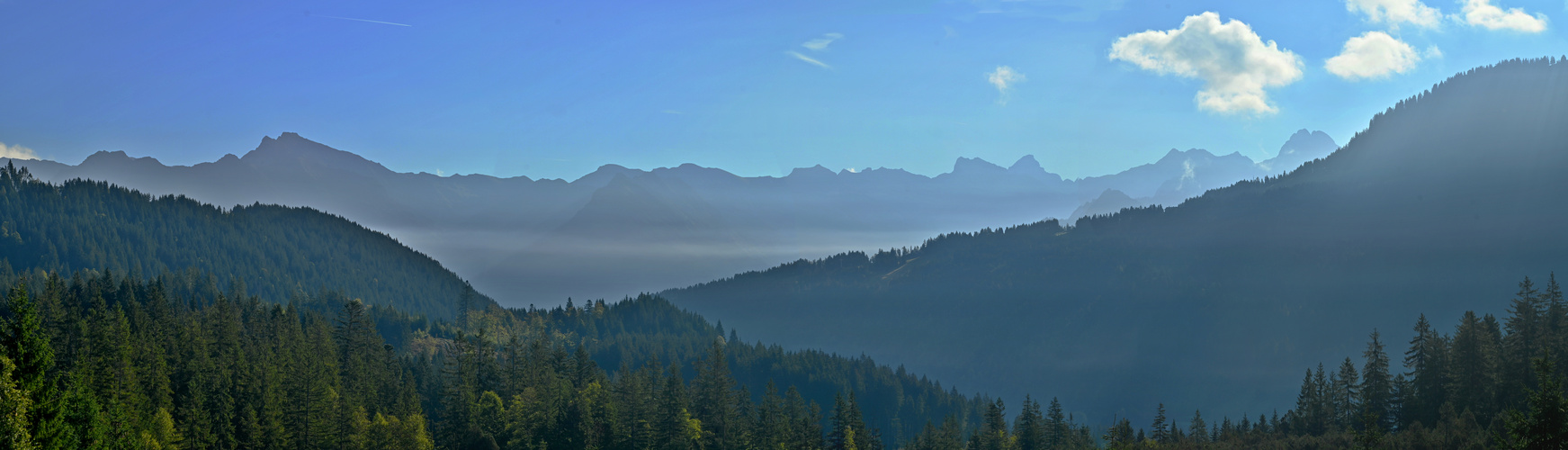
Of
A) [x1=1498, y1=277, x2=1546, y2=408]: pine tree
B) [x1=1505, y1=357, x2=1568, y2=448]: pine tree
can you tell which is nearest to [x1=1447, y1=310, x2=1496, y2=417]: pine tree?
[x1=1498, y1=277, x2=1546, y2=408]: pine tree

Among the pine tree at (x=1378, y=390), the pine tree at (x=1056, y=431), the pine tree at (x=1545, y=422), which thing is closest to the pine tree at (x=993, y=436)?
the pine tree at (x=1056, y=431)

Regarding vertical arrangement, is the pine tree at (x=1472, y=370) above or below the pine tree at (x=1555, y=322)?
below

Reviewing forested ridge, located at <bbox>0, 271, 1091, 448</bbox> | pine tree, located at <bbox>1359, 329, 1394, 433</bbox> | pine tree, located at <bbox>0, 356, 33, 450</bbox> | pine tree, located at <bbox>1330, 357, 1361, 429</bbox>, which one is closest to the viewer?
pine tree, located at <bbox>0, 356, 33, 450</bbox>

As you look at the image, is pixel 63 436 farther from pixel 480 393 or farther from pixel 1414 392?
pixel 1414 392

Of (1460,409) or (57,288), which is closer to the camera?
(1460,409)

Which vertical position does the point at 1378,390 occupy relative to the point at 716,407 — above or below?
above

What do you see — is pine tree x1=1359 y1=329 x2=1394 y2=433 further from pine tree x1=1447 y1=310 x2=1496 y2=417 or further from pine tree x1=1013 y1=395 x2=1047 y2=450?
pine tree x1=1013 y1=395 x2=1047 y2=450

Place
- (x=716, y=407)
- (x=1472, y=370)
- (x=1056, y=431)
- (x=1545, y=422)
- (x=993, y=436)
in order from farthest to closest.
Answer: (x=1056, y=431) < (x=716, y=407) < (x=993, y=436) < (x=1472, y=370) < (x=1545, y=422)

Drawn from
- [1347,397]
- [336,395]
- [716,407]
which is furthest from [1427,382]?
[336,395]

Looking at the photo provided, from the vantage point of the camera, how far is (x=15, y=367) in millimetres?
47594

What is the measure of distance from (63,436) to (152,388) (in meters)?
54.7

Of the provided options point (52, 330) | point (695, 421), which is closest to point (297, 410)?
point (52, 330)

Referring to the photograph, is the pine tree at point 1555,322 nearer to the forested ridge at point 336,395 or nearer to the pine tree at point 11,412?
the forested ridge at point 336,395

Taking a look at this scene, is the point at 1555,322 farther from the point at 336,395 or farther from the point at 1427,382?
the point at 336,395
